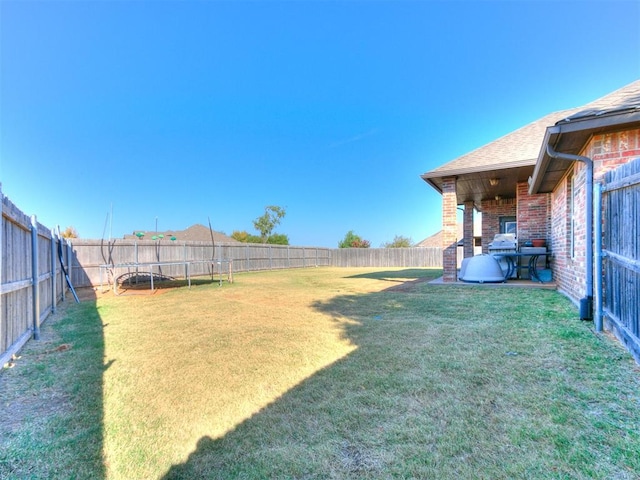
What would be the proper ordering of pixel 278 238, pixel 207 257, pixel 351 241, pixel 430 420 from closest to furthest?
pixel 430 420 → pixel 207 257 → pixel 351 241 → pixel 278 238

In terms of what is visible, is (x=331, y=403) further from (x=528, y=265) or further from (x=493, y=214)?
(x=493, y=214)

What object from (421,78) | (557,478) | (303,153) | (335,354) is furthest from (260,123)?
(557,478)

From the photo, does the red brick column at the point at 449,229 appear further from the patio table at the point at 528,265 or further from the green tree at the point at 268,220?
the green tree at the point at 268,220

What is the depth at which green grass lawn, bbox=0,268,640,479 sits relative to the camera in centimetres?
166

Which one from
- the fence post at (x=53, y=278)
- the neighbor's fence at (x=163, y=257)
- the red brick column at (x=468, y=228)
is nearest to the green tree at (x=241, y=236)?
the neighbor's fence at (x=163, y=257)

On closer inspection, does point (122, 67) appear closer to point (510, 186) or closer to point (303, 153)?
point (510, 186)

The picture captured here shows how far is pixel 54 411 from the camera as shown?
2.33m

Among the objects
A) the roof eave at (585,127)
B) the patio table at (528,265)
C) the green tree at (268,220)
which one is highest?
the green tree at (268,220)

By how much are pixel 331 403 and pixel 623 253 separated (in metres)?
3.24

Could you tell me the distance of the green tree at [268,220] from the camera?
135 ft

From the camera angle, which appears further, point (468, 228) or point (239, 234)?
point (239, 234)

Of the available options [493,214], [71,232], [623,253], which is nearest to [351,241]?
[493,214]

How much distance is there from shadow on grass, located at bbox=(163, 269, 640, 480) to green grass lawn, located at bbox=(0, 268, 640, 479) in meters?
0.01

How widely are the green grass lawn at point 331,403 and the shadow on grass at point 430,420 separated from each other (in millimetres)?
10
